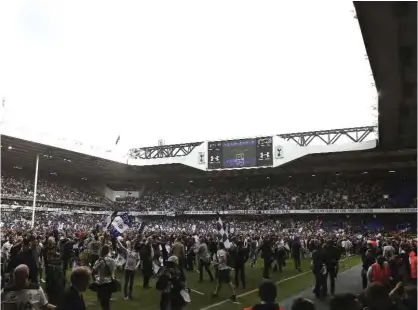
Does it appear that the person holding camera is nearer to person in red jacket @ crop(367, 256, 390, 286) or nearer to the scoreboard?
person in red jacket @ crop(367, 256, 390, 286)

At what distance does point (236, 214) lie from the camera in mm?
50406

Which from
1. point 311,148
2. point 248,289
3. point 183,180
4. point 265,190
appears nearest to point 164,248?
point 248,289

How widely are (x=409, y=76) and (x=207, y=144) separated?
1242 inches

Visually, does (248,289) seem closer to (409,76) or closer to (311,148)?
(409,76)

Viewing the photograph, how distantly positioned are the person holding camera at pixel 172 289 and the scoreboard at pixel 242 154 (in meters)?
37.1

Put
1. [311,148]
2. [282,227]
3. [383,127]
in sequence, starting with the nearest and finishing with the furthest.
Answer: [383,127], [311,148], [282,227]

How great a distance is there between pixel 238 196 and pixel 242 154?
955 cm

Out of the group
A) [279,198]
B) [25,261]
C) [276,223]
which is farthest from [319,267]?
[279,198]

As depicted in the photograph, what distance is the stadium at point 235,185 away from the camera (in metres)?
40.5

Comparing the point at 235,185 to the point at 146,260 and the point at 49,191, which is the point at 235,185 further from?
the point at 146,260

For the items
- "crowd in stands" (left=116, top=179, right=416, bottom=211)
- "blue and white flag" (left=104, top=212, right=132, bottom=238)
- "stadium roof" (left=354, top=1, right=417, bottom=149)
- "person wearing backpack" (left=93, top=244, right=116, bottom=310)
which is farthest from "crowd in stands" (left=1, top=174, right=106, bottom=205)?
"person wearing backpack" (left=93, top=244, right=116, bottom=310)

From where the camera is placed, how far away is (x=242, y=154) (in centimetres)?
4556

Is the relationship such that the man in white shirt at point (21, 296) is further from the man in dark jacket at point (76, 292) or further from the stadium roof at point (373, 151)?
the stadium roof at point (373, 151)

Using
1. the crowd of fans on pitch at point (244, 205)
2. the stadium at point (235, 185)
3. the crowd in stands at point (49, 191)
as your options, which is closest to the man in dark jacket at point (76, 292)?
the stadium at point (235, 185)
